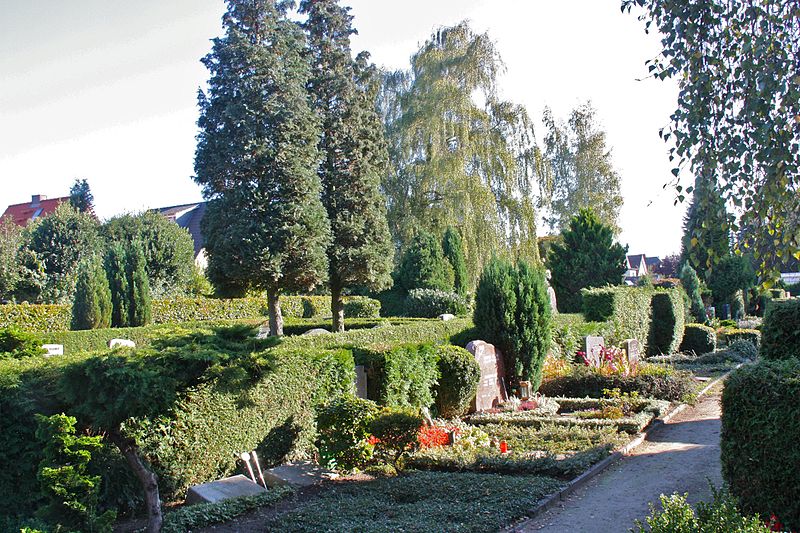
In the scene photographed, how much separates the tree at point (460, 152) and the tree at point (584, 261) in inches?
71.8

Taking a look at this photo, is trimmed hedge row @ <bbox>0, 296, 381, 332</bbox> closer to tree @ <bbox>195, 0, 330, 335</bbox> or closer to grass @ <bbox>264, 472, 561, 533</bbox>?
tree @ <bbox>195, 0, 330, 335</bbox>

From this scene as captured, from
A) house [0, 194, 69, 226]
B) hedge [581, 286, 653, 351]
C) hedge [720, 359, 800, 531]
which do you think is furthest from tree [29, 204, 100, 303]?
hedge [720, 359, 800, 531]

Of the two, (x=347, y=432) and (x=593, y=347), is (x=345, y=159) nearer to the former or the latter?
(x=593, y=347)

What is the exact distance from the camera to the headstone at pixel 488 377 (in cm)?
1238

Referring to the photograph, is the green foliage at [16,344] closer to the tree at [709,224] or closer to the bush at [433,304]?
the tree at [709,224]

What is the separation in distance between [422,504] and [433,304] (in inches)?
737

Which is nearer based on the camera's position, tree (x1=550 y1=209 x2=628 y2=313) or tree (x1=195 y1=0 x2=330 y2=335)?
tree (x1=195 y1=0 x2=330 y2=335)

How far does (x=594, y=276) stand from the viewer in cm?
2631

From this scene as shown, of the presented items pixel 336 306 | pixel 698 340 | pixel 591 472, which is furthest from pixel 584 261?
pixel 591 472

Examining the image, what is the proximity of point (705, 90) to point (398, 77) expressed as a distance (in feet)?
78.1

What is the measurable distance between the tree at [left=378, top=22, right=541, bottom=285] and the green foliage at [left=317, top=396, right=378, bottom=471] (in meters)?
17.1

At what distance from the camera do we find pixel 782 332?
279 inches

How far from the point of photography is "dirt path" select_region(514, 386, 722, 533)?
6.41 metres

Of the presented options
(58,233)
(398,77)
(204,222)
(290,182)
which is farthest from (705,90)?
(58,233)
